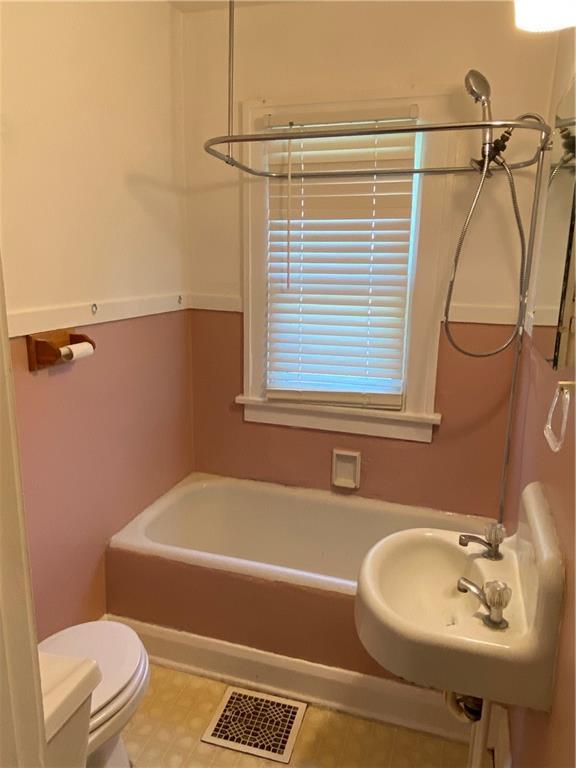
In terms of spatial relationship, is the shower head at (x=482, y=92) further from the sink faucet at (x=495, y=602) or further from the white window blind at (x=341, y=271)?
the sink faucet at (x=495, y=602)

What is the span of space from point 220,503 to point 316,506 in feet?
1.50

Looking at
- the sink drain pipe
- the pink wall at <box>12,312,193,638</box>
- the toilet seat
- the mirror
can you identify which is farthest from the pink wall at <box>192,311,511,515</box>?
the toilet seat

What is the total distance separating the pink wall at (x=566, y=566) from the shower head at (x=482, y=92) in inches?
28.0

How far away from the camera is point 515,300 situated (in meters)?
2.08

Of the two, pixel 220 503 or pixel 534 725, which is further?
pixel 220 503

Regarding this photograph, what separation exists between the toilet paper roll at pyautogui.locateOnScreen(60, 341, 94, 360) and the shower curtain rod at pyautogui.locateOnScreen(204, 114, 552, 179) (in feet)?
2.66

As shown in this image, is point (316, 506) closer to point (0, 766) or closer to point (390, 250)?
point (390, 250)

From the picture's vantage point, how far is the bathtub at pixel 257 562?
1.83 m

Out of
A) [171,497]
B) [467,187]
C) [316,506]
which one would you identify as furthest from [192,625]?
[467,187]

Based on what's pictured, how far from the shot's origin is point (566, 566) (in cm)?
98

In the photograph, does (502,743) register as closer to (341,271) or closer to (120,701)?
(120,701)

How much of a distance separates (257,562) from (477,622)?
42.8 inches

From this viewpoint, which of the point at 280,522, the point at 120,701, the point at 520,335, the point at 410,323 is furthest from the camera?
the point at 280,522

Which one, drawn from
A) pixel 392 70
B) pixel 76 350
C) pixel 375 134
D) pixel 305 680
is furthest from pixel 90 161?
pixel 305 680
